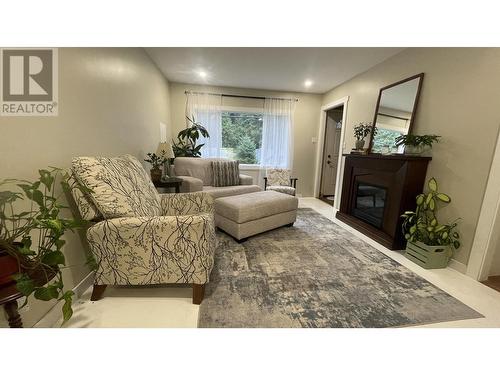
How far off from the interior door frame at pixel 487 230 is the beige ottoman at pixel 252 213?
169 cm

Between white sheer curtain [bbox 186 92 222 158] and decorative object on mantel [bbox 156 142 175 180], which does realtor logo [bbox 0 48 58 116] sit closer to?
decorative object on mantel [bbox 156 142 175 180]

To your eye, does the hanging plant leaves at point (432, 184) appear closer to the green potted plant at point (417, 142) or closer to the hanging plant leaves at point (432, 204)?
the hanging plant leaves at point (432, 204)

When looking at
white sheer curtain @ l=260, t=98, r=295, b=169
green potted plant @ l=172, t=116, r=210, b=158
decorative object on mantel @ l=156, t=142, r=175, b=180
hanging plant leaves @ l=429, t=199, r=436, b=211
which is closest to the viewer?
hanging plant leaves @ l=429, t=199, r=436, b=211

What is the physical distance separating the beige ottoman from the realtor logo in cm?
161

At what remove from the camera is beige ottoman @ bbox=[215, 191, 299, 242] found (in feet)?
7.40

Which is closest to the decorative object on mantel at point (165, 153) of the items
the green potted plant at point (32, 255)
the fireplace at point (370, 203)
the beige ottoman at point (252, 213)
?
the beige ottoman at point (252, 213)

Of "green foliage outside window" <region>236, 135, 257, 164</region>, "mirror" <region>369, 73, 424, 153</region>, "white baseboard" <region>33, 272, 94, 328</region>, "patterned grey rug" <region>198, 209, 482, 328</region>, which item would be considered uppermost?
"mirror" <region>369, 73, 424, 153</region>

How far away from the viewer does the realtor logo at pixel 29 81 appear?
44.2 inches

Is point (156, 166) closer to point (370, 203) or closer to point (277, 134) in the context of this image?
point (277, 134)

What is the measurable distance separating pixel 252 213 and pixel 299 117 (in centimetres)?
302

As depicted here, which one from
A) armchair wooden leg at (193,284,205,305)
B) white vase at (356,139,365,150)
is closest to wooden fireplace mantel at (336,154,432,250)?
white vase at (356,139,365,150)

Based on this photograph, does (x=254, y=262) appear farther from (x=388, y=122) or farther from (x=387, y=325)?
(x=388, y=122)

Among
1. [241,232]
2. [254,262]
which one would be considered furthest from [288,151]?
[254,262]

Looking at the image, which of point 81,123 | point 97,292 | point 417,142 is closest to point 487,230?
point 417,142
